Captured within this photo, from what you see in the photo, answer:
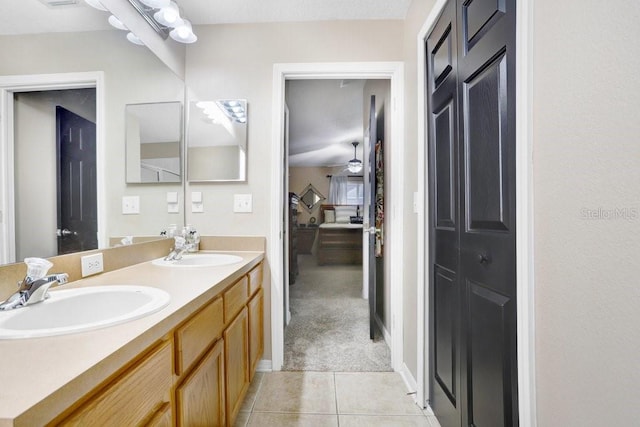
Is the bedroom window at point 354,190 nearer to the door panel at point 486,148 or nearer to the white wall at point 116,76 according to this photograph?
the white wall at point 116,76

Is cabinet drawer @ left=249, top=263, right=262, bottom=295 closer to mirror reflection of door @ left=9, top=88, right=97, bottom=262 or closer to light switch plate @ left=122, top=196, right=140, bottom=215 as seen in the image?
light switch plate @ left=122, top=196, right=140, bottom=215

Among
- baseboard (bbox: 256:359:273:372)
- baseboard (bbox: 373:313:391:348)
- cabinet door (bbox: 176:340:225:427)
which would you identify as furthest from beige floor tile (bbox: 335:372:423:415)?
cabinet door (bbox: 176:340:225:427)

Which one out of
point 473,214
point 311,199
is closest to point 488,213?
point 473,214

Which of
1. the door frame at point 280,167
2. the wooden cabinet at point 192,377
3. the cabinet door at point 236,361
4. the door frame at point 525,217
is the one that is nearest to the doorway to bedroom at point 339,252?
the door frame at point 280,167

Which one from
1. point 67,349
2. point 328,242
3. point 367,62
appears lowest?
point 328,242

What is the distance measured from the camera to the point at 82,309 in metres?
0.86

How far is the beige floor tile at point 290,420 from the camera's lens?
4.42 feet

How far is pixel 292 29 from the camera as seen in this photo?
1.81 m

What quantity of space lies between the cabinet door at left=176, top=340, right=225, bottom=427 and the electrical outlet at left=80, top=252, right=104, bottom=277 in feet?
2.05

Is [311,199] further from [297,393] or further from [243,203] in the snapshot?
[297,393]

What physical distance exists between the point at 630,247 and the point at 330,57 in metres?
1.82

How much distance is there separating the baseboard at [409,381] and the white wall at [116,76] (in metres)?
1.82

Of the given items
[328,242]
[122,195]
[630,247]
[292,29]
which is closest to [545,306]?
[630,247]

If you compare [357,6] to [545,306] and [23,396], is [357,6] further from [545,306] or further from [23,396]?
[23,396]
